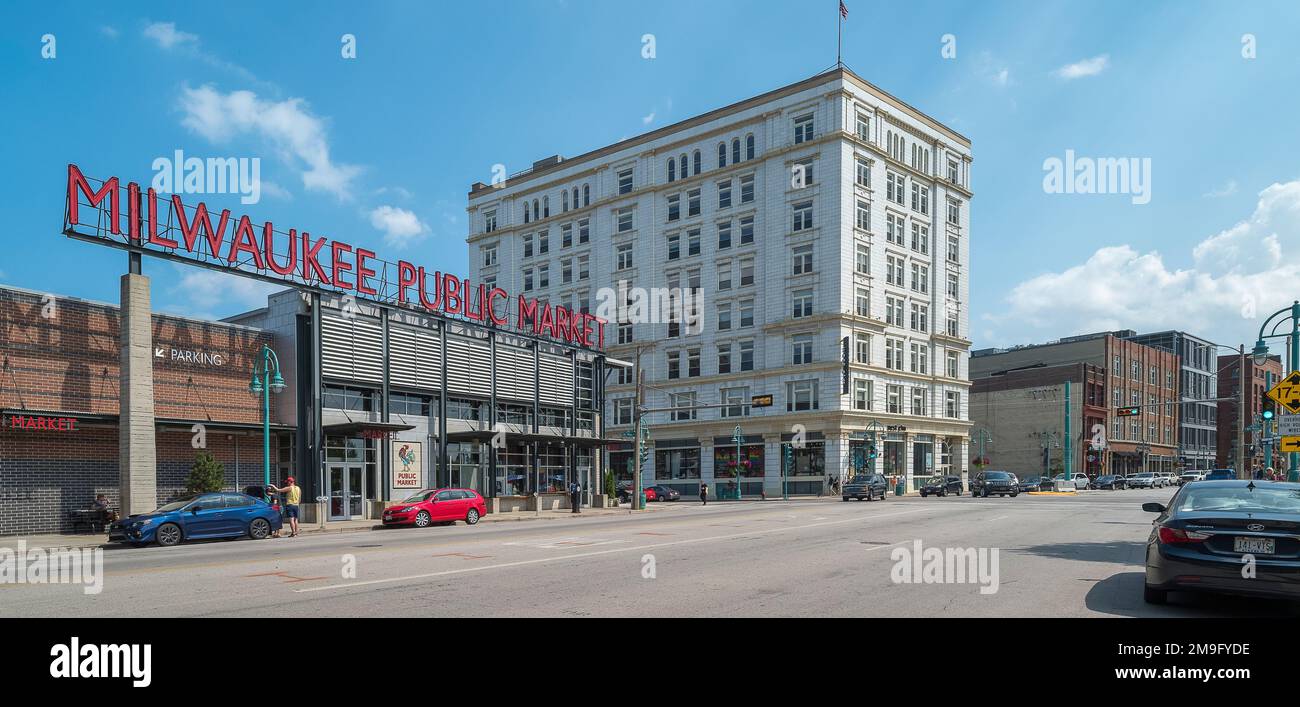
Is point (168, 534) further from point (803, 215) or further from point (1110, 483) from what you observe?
point (1110, 483)

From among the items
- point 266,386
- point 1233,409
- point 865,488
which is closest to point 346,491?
point 266,386

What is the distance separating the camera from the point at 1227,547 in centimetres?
892

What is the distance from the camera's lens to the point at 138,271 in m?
27.2

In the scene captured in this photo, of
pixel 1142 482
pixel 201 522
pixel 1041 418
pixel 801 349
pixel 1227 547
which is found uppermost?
pixel 801 349

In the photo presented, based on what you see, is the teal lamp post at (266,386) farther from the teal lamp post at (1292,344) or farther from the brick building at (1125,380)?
the brick building at (1125,380)

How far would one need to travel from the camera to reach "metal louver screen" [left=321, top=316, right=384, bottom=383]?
34125 millimetres

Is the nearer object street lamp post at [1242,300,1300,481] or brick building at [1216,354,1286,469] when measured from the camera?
street lamp post at [1242,300,1300,481]

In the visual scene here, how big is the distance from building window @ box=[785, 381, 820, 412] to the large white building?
12 centimetres

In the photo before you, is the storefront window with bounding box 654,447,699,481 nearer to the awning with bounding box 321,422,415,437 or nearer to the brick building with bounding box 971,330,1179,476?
the awning with bounding box 321,422,415,437

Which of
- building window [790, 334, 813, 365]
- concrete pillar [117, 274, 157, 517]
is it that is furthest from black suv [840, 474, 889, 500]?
concrete pillar [117, 274, 157, 517]

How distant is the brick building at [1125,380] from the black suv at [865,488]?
50271 mm

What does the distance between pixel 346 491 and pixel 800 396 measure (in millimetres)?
39270

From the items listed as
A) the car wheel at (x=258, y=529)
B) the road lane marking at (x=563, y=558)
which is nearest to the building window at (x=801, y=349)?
the road lane marking at (x=563, y=558)

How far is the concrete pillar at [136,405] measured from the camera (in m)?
26.0
